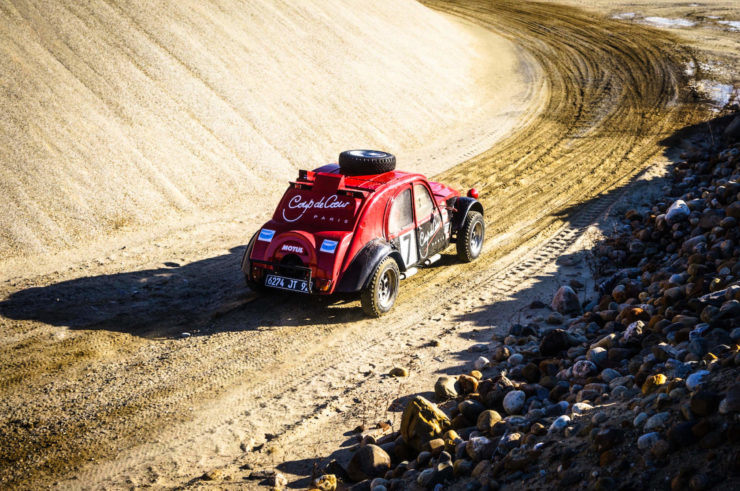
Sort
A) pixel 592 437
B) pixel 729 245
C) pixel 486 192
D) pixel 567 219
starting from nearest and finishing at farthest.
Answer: pixel 592 437 → pixel 729 245 → pixel 567 219 → pixel 486 192

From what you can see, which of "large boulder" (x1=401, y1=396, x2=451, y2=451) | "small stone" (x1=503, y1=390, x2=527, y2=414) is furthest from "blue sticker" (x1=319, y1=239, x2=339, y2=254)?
"small stone" (x1=503, y1=390, x2=527, y2=414)

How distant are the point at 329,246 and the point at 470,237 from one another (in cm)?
355

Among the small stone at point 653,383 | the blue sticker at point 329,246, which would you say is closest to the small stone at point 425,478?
the small stone at point 653,383

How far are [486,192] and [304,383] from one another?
9.08 m

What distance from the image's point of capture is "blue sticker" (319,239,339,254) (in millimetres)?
9328

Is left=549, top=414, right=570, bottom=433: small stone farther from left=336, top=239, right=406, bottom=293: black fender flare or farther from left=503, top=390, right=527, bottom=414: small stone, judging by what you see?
left=336, top=239, right=406, bottom=293: black fender flare

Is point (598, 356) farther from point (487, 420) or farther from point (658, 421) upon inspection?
point (658, 421)

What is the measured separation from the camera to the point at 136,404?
758 centimetres

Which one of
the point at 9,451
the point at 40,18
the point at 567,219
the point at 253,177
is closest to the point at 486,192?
the point at 567,219

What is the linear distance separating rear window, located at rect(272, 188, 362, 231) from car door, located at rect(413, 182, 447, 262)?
4.76 ft

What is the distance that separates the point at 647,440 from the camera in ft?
16.3

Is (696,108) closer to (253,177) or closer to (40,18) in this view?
(253,177)

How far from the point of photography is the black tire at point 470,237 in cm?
1185

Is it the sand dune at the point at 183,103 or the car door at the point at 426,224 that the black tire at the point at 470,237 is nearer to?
the car door at the point at 426,224
